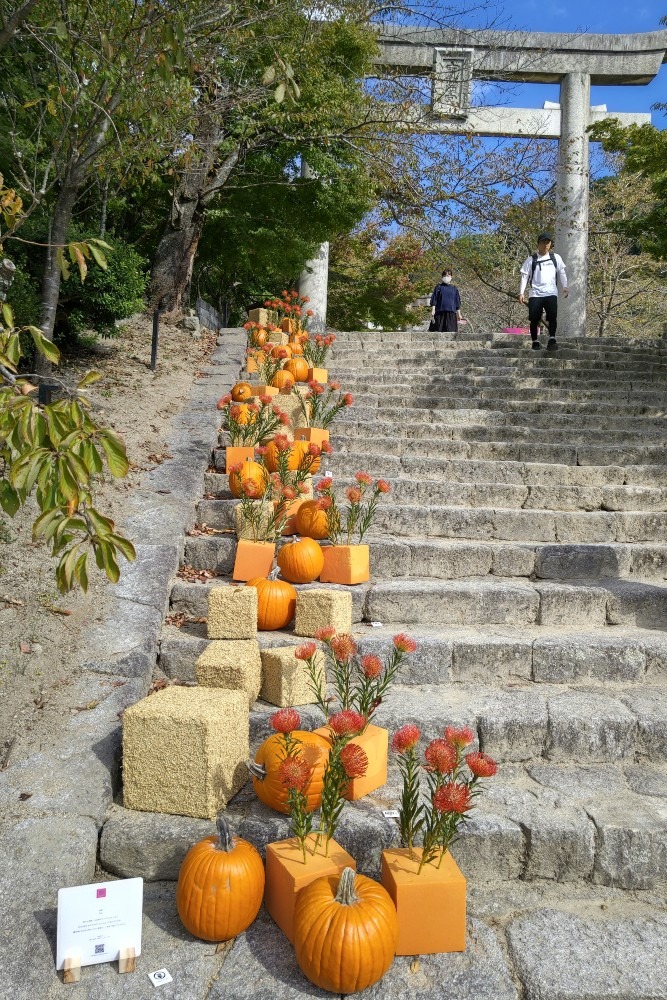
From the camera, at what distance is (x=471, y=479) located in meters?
5.96

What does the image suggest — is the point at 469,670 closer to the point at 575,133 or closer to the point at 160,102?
the point at 160,102

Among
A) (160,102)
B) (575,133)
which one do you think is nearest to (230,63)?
(160,102)

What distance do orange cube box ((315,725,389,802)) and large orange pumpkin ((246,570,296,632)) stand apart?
3.02 ft

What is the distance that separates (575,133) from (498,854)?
15913mm

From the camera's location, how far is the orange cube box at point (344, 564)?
13.6 ft

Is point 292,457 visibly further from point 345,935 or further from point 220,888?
point 345,935

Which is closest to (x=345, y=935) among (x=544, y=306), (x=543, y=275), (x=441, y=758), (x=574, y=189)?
(x=441, y=758)

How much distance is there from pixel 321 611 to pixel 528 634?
117 centimetres

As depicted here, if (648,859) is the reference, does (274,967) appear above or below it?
below

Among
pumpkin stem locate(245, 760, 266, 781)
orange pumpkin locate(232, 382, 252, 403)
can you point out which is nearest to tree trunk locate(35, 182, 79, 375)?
orange pumpkin locate(232, 382, 252, 403)

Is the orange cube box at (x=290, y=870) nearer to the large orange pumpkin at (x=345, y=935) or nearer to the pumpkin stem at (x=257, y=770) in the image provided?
the large orange pumpkin at (x=345, y=935)

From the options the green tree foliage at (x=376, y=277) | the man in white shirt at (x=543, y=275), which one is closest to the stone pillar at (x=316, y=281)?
the man in white shirt at (x=543, y=275)

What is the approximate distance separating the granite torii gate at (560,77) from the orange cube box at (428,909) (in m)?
11.8

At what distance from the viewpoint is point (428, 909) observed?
2213 mm
